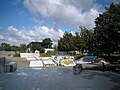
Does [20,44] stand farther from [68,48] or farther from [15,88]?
[15,88]

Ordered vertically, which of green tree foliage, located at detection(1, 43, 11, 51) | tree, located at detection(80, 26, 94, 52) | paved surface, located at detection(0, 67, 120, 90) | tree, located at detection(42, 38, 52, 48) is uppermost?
tree, located at detection(42, 38, 52, 48)

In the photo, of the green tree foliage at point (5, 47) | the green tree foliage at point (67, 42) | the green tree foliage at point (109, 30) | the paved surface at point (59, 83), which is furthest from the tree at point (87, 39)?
the green tree foliage at point (5, 47)

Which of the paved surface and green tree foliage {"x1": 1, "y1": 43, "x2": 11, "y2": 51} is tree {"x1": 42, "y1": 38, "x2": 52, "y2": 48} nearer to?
green tree foliage {"x1": 1, "y1": 43, "x2": 11, "y2": 51}

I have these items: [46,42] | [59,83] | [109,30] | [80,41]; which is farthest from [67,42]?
Answer: [46,42]

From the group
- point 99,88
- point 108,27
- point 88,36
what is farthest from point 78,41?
point 99,88

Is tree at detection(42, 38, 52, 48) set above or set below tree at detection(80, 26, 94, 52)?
above

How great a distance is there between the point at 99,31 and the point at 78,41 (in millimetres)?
15323

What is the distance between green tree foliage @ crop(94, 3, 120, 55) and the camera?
134 feet

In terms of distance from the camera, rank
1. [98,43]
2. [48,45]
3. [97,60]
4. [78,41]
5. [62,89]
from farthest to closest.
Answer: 1. [48,45]
2. [78,41]
3. [98,43]
4. [97,60]
5. [62,89]

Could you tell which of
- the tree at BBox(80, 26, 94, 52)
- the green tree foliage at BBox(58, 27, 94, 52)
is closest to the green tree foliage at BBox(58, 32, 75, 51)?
the green tree foliage at BBox(58, 27, 94, 52)

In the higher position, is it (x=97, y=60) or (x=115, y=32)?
(x=115, y=32)

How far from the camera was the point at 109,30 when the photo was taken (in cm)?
4184

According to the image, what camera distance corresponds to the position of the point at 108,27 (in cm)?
4216

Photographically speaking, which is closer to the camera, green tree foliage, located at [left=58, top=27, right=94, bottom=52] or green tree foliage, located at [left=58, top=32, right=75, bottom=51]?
green tree foliage, located at [left=58, top=27, right=94, bottom=52]
